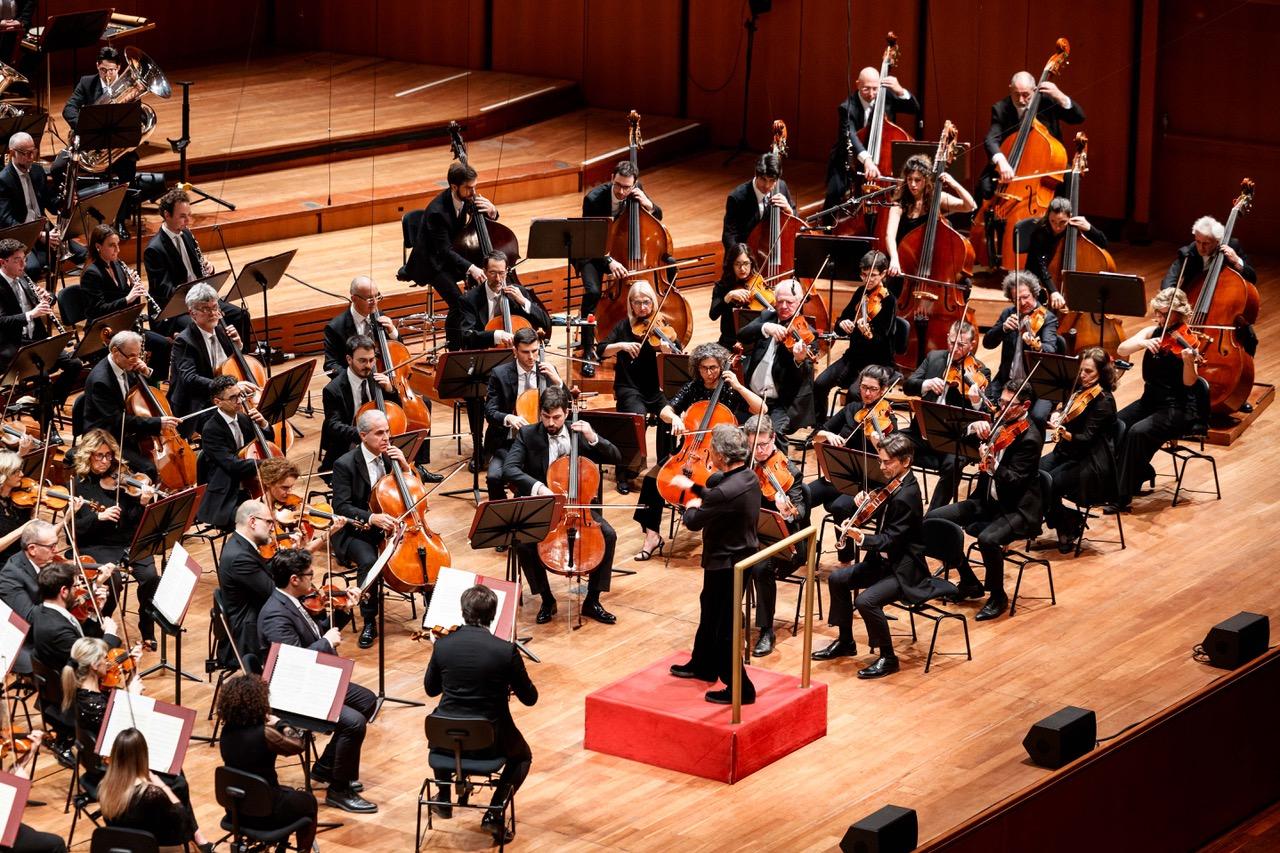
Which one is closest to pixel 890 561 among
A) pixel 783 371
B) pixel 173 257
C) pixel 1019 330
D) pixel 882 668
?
pixel 882 668

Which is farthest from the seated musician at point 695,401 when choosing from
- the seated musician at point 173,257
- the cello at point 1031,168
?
the cello at point 1031,168

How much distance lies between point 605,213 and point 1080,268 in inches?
104

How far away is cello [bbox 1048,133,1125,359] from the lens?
1027cm

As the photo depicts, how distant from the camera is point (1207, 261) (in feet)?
32.7

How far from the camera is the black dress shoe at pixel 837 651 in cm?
819

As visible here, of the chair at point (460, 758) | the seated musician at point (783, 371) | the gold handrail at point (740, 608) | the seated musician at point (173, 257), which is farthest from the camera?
the seated musician at point (173, 257)

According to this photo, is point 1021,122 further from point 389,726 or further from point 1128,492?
point 389,726

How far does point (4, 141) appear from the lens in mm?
11289

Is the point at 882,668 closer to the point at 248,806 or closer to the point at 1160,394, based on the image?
the point at 1160,394

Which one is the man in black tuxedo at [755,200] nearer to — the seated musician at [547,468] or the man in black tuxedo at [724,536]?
the seated musician at [547,468]

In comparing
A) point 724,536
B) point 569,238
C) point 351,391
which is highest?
point 569,238

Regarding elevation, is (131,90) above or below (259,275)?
above

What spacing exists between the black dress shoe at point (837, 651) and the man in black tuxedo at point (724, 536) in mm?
963

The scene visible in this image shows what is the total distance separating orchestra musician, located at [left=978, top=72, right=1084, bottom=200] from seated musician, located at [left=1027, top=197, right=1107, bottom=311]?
717 millimetres
